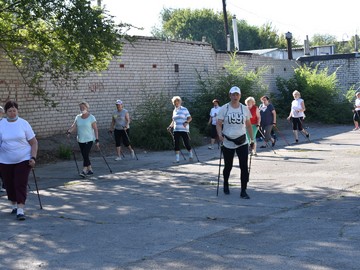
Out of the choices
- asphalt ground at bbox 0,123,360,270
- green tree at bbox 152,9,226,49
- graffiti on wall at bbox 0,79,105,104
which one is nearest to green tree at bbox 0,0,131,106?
graffiti on wall at bbox 0,79,105,104

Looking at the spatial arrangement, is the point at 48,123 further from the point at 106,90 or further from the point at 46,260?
the point at 46,260

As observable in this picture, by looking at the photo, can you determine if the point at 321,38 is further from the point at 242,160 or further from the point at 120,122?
the point at 242,160

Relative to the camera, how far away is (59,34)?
16.4 m

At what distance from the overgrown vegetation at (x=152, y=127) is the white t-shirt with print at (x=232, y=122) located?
33.5 ft

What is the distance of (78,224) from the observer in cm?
903

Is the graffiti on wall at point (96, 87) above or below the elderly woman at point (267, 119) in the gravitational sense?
above

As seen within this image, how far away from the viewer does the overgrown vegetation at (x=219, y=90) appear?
1011 inches

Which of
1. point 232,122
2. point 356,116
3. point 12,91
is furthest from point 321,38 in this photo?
point 232,122

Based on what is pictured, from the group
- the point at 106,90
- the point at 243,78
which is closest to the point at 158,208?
the point at 106,90

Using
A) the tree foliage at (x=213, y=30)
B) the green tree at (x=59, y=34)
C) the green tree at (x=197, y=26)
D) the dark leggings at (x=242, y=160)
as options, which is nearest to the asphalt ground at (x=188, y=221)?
the dark leggings at (x=242, y=160)

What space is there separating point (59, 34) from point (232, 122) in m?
7.03

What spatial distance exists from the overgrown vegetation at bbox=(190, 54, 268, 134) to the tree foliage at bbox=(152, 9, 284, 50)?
5630 centimetres

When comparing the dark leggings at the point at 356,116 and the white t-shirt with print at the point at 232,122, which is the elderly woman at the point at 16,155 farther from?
the dark leggings at the point at 356,116

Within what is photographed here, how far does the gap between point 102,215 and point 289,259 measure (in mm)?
3783
